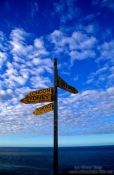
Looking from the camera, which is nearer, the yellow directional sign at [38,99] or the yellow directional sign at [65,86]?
the yellow directional sign at [38,99]

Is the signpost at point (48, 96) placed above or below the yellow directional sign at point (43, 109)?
above

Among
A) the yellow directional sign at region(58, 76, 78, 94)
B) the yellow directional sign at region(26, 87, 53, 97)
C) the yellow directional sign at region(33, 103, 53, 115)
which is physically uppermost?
the yellow directional sign at region(58, 76, 78, 94)

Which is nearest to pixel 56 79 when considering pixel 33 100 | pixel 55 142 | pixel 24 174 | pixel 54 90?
pixel 54 90

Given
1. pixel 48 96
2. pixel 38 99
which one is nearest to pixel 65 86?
pixel 48 96

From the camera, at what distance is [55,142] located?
7531 mm

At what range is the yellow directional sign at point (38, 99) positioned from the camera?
791cm

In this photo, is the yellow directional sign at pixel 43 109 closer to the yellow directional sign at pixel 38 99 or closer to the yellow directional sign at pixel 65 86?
the yellow directional sign at pixel 38 99

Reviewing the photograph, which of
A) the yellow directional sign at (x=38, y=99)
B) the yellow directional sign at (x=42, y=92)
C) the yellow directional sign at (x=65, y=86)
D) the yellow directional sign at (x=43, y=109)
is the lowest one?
the yellow directional sign at (x=43, y=109)

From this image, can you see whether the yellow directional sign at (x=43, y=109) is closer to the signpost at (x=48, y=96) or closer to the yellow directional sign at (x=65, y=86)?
the signpost at (x=48, y=96)

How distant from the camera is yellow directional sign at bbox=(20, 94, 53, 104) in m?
7.91

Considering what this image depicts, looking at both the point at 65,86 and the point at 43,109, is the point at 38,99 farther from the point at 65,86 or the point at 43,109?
the point at 65,86

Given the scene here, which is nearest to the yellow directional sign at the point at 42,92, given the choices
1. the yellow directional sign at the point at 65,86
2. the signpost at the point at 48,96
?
the signpost at the point at 48,96

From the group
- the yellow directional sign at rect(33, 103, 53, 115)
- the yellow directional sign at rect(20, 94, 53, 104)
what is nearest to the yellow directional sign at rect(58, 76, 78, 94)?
the yellow directional sign at rect(20, 94, 53, 104)

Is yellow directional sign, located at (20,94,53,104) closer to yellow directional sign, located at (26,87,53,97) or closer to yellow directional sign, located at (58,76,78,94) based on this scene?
yellow directional sign, located at (26,87,53,97)
